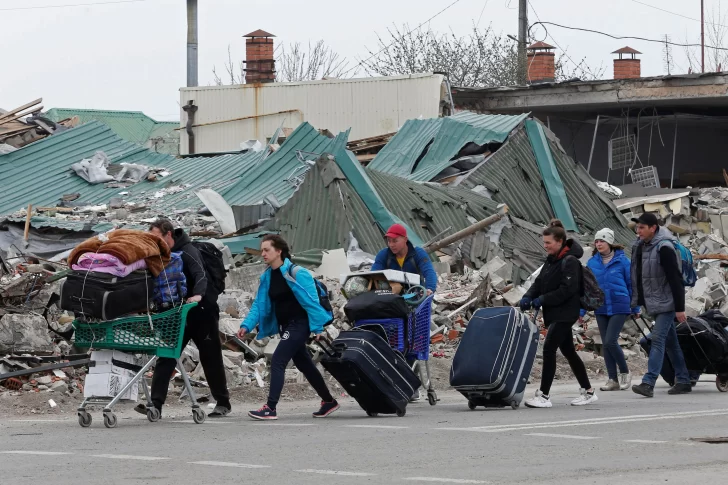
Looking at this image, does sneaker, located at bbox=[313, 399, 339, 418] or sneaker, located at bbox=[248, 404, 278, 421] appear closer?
sneaker, located at bbox=[248, 404, 278, 421]

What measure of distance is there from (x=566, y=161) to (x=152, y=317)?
1652 cm

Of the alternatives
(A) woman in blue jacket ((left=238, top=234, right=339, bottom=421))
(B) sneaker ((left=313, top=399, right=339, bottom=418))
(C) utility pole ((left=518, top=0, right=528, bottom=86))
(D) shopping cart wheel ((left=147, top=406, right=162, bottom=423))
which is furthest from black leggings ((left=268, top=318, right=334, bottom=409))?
(C) utility pole ((left=518, top=0, right=528, bottom=86))

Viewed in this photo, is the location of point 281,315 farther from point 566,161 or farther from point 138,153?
point 138,153

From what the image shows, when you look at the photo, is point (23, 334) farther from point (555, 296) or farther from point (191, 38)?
point (191, 38)

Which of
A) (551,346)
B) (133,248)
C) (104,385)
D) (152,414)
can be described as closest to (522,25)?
(551,346)

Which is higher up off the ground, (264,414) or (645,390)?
(264,414)

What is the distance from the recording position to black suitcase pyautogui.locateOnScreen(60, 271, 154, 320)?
401 inches

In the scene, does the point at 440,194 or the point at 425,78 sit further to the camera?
the point at 425,78

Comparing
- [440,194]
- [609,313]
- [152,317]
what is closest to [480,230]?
[440,194]

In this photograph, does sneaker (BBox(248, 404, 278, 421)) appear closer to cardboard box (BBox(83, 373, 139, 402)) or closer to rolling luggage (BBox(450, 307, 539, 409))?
cardboard box (BBox(83, 373, 139, 402))

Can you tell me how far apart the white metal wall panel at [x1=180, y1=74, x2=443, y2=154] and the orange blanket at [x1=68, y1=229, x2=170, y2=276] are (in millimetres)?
22376

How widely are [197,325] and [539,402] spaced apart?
340 centimetres

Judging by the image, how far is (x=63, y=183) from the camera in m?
26.6

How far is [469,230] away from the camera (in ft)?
70.6
